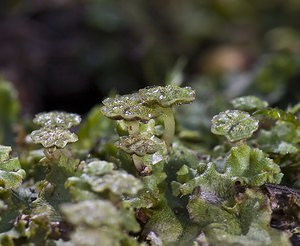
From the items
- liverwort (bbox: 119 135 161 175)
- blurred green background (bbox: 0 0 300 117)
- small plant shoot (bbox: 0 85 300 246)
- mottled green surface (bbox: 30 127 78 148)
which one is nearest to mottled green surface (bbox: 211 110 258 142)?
small plant shoot (bbox: 0 85 300 246)

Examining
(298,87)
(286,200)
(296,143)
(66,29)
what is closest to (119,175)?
(286,200)

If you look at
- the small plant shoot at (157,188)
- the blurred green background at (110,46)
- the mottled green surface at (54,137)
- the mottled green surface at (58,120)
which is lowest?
the small plant shoot at (157,188)

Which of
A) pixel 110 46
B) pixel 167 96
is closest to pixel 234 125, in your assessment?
pixel 167 96

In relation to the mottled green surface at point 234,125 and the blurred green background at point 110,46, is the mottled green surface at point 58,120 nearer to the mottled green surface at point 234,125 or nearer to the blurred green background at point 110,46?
the mottled green surface at point 234,125

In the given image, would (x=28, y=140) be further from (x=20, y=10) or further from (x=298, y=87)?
(x=20, y=10)

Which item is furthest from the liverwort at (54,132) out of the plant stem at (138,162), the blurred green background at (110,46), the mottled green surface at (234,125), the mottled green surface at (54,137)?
the blurred green background at (110,46)

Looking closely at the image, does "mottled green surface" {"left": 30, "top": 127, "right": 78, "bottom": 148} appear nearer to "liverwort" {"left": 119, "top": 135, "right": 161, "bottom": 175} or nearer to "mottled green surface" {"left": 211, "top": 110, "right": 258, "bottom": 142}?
"liverwort" {"left": 119, "top": 135, "right": 161, "bottom": 175}

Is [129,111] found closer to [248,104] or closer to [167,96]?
[167,96]

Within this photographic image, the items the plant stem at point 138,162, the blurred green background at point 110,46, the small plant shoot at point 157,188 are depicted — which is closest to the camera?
the small plant shoot at point 157,188
